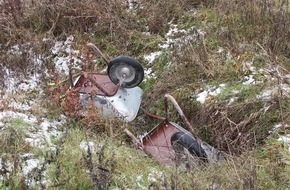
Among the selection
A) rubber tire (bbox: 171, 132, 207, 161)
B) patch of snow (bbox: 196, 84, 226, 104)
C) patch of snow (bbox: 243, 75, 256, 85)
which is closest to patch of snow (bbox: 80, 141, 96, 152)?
rubber tire (bbox: 171, 132, 207, 161)

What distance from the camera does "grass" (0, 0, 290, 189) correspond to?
3389 millimetres

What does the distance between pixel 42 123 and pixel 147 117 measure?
4.34 ft

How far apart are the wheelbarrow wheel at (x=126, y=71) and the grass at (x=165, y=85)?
1.47 ft

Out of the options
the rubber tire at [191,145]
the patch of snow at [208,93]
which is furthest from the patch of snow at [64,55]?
the rubber tire at [191,145]

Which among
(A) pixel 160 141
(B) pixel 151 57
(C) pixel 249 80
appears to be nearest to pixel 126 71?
(A) pixel 160 141

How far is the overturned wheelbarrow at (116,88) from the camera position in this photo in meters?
4.88

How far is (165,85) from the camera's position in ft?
17.6

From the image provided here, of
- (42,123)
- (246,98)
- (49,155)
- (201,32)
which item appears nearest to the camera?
(49,155)

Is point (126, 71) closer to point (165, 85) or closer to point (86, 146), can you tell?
point (165, 85)

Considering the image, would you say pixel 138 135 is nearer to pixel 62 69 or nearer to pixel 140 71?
pixel 140 71

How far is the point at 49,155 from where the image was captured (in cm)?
360

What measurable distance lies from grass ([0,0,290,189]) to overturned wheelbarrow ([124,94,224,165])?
138 millimetres

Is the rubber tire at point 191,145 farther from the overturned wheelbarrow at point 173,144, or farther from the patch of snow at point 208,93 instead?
the patch of snow at point 208,93

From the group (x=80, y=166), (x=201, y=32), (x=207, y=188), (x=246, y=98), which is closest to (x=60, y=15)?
(x=201, y=32)
